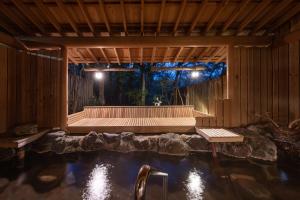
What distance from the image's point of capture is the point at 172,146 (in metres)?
6.29

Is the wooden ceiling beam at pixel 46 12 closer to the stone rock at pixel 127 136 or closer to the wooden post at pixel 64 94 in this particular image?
the wooden post at pixel 64 94

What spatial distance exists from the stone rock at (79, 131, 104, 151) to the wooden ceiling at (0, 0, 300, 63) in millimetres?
3600

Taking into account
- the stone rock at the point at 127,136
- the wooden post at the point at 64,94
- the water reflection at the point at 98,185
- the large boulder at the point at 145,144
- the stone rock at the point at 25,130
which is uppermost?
the wooden post at the point at 64,94

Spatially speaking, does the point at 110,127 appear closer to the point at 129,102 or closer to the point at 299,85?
the point at 299,85

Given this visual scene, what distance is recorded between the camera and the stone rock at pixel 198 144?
6.41m

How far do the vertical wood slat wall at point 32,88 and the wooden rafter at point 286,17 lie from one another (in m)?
7.57

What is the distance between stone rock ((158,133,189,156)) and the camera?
6.23 meters

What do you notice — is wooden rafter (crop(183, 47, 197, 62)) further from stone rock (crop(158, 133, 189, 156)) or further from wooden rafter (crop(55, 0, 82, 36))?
wooden rafter (crop(55, 0, 82, 36))

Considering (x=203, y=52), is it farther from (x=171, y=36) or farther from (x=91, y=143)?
(x=91, y=143)

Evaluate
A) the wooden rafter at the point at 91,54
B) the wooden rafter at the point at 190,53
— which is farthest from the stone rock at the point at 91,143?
the wooden rafter at the point at 190,53

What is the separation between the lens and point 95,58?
8.76 meters

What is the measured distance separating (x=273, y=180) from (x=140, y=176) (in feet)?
14.0

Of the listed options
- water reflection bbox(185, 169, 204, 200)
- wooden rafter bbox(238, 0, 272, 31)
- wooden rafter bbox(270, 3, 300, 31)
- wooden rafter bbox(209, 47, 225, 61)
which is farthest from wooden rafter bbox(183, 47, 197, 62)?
water reflection bbox(185, 169, 204, 200)

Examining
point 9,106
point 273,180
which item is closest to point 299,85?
point 273,180
